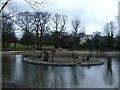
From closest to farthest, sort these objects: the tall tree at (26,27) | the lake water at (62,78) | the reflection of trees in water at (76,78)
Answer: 1. the lake water at (62,78)
2. the reflection of trees in water at (76,78)
3. the tall tree at (26,27)

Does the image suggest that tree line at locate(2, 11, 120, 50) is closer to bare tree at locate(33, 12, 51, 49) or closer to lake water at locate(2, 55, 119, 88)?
bare tree at locate(33, 12, 51, 49)

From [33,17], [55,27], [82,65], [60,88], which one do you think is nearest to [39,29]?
[33,17]

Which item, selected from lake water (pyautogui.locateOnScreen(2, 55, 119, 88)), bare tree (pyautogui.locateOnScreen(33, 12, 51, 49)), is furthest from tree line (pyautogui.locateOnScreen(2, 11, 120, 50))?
lake water (pyautogui.locateOnScreen(2, 55, 119, 88))

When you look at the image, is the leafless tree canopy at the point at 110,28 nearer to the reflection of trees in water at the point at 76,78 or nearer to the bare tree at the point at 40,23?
the bare tree at the point at 40,23

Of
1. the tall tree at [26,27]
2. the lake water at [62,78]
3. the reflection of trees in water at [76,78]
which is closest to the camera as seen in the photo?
the lake water at [62,78]

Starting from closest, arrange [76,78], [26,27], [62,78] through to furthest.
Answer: [62,78], [76,78], [26,27]

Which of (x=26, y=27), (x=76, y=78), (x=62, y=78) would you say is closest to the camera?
(x=62, y=78)

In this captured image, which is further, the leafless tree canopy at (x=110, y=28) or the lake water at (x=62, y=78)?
the leafless tree canopy at (x=110, y=28)

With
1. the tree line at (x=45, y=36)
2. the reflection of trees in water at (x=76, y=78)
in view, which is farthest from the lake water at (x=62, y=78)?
the tree line at (x=45, y=36)

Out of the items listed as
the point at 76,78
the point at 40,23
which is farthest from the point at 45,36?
the point at 76,78

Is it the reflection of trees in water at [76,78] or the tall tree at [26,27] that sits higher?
the tall tree at [26,27]

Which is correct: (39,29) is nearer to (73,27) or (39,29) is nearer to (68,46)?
(68,46)

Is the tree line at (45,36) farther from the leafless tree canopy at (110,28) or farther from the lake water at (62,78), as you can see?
the lake water at (62,78)

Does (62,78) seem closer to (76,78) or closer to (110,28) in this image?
(76,78)
